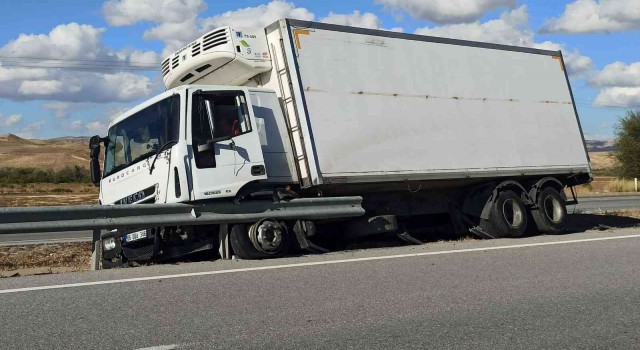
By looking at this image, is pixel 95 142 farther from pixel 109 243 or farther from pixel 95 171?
pixel 109 243

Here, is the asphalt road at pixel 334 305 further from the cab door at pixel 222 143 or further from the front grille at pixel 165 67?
the front grille at pixel 165 67

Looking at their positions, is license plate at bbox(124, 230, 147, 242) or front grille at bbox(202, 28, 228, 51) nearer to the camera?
license plate at bbox(124, 230, 147, 242)

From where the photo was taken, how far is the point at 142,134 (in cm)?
1007

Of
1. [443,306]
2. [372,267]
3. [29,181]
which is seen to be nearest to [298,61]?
[372,267]

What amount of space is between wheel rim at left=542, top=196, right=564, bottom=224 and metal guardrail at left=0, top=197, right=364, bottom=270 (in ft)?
18.3

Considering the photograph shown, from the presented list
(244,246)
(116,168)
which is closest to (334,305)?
(244,246)

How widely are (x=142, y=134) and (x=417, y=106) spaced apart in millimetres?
4697

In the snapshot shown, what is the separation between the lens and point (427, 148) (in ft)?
40.4

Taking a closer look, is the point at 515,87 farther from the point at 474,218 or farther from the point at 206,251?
the point at 206,251

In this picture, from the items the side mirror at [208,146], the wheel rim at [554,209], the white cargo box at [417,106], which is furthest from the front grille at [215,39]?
the wheel rim at [554,209]

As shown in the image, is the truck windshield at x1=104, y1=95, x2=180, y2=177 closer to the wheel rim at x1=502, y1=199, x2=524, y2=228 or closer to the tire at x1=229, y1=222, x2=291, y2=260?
the tire at x1=229, y1=222, x2=291, y2=260

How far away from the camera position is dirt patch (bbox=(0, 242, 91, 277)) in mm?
11141

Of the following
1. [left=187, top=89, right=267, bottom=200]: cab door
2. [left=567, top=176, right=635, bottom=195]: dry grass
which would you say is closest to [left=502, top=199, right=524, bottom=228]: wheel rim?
[left=187, top=89, right=267, bottom=200]: cab door

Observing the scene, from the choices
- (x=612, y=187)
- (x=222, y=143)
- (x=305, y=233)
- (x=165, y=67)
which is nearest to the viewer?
(x=222, y=143)
